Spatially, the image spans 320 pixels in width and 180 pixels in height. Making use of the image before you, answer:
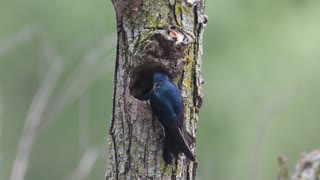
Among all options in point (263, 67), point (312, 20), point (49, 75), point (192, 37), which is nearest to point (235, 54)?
point (263, 67)

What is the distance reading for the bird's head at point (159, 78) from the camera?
12.0 ft

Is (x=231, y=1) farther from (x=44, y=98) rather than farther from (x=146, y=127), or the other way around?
(x=146, y=127)

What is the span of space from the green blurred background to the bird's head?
8013 millimetres

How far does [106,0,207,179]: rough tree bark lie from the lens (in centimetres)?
368

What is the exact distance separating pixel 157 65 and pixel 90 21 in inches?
343

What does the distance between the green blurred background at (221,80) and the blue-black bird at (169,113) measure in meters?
8.03

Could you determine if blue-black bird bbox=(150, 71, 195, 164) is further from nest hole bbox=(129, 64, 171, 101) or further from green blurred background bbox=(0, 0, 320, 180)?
green blurred background bbox=(0, 0, 320, 180)

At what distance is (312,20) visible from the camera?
44.6 ft

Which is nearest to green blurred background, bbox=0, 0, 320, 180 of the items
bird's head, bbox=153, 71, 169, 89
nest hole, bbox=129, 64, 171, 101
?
nest hole, bbox=129, 64, 171, 101

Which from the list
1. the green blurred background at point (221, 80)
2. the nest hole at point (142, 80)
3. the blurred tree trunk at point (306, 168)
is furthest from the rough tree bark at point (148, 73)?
the green blurred background at point (221, 80)

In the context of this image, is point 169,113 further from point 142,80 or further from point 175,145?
point 142,80

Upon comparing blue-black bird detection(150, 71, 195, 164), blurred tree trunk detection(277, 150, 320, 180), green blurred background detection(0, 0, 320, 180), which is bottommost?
blurred tree trunk detection(277, 150, 320, 180)

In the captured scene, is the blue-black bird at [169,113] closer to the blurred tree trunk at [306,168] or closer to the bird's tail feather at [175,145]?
the bird's tail feather at [175,145]

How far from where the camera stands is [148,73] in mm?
3777
